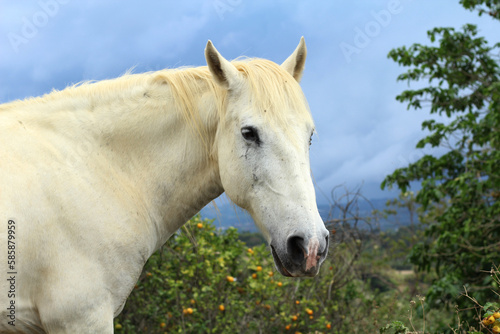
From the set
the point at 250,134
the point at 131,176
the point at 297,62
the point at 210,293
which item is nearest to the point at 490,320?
the point at 250,134

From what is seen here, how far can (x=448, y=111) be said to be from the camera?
6.77 m

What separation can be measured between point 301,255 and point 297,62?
1.27m

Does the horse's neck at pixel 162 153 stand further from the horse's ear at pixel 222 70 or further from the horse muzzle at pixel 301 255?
the horse muzzle at pixel 301 255

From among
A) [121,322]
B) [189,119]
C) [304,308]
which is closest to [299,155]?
[189,119]

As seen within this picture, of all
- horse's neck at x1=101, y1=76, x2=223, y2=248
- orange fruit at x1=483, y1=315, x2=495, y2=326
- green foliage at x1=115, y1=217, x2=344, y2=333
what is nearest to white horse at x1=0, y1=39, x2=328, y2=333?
horse's neck at x1=101, y1=76, x2=223, y2=248

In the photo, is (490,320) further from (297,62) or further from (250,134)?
(297,62)

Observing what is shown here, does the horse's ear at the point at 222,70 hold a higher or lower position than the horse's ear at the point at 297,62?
lower

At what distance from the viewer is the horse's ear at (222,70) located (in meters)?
2.34

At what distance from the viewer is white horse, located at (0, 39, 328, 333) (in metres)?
2.05

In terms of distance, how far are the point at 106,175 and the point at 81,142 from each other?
9.0 inches

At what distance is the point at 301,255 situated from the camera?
2.08 meters

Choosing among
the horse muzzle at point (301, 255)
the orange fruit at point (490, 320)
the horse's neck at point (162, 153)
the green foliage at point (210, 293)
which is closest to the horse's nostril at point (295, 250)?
the horse muzzle at point (301, 255)

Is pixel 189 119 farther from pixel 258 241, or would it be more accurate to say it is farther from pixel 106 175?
pixel 258 241

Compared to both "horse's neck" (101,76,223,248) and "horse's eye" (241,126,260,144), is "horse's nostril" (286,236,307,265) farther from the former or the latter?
"horse's neck" (101,76,223,248)
